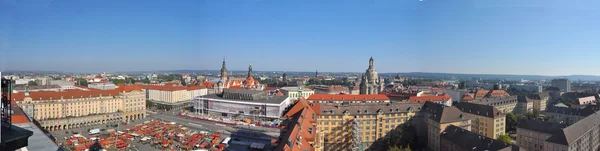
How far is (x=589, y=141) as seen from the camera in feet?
32.9

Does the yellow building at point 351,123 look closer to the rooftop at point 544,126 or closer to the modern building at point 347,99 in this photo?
the rooftop at point 544,126

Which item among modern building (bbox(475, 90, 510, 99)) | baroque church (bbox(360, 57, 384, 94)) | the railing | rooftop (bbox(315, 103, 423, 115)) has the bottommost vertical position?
modern building (bbox(475, 90, 510, 99))

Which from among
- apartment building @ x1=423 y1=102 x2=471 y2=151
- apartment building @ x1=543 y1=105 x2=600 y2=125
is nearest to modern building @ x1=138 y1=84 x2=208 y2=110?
apartment building @ x1=423 y1=102 x2=471 y2=151

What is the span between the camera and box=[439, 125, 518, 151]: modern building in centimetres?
715

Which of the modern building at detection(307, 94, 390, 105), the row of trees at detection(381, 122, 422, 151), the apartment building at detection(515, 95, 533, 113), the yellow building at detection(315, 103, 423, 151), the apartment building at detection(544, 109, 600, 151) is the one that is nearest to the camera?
the apartment building at detection(544, 109, 600, 151)

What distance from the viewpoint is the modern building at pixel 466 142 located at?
7.15m

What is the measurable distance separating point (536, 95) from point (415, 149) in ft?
46.6

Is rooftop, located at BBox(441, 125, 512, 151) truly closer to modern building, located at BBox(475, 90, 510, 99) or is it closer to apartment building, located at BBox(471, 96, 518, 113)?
apartment building, located at BBox(471, 96, 518, 113)

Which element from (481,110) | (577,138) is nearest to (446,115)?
(481,110)

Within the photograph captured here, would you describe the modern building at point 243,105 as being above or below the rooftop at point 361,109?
below

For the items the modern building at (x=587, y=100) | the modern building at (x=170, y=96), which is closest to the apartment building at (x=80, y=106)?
the modern building at (x=170, y=96)

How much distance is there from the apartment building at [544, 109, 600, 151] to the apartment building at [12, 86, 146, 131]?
16.3m

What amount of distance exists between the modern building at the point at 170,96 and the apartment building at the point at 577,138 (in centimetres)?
1868

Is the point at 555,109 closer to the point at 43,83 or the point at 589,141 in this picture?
the point at 589,141
